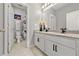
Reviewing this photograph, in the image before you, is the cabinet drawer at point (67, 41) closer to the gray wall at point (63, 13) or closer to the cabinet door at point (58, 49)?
the cabinet door at point (58, 49)

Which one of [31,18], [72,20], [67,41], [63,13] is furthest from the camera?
[31,18]

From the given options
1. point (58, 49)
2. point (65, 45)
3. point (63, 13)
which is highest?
point (63, 13)

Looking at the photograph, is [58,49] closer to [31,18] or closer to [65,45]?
[65,45]

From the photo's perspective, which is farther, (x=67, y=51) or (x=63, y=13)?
(x=63, y=13)

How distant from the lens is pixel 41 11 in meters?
4.50

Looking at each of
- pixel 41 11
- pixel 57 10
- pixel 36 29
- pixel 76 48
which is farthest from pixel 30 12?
pixel 76 48

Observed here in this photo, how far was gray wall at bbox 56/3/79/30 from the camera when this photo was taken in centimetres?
253

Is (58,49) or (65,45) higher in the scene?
(65,45)

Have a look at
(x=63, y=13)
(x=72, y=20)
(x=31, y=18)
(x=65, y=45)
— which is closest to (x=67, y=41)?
(x=65, y=45)

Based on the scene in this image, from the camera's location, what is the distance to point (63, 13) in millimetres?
2902

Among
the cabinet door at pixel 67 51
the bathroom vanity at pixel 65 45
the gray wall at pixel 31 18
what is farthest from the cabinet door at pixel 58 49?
the gray wall at pixel 31 18

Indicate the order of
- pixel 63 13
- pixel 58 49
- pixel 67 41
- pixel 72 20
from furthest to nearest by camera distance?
pixel 63 13 < pixel 72 20 < pixel 58 49 < pixel 67 41

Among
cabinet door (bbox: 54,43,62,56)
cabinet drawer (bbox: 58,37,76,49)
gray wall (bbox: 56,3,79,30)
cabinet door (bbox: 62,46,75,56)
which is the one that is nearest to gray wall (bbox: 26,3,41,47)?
gray wall (bbox: 56,3,79,30)

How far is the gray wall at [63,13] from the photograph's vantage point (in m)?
2.53
